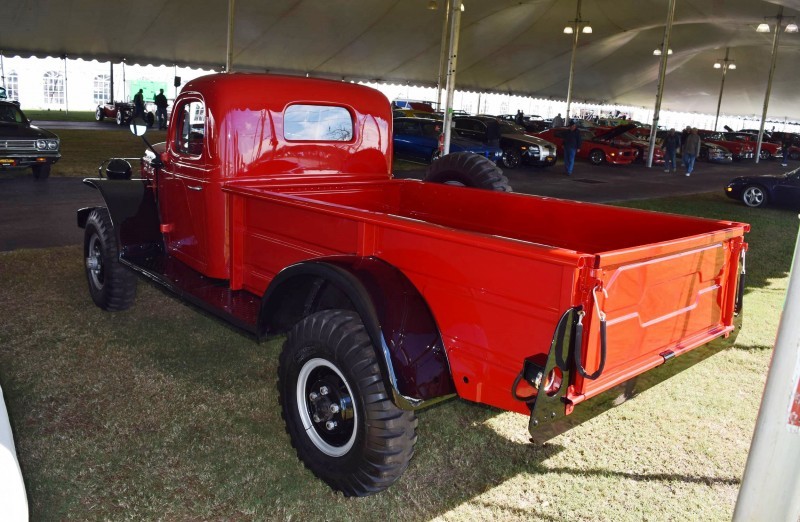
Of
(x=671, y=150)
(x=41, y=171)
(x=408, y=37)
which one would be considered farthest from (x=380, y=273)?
(x=408, y=37)

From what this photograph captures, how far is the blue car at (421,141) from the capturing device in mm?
19062

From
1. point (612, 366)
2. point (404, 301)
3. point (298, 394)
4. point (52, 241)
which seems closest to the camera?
point (612, 366)

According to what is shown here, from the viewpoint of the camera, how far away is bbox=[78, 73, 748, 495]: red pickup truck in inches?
103

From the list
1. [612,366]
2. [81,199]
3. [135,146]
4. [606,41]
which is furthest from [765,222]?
[606,41]

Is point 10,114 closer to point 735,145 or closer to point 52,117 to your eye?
point 52,117

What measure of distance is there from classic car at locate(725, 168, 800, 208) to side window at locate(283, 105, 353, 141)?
13159mm

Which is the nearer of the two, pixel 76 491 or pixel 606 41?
pixel 76 491

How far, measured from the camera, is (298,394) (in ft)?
11.0

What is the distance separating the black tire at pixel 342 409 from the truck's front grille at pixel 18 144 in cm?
1135

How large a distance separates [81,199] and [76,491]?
30.1 ft

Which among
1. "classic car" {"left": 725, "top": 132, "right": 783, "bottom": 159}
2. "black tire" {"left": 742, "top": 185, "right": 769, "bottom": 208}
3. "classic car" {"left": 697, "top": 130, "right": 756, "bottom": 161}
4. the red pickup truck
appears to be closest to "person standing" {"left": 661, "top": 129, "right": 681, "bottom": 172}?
"black tire" {"left": 742, "top": 185, "right": 769, "bottom": 208}

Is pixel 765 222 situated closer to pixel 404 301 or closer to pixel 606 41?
pixel 404 301

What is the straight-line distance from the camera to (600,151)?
2462 centimetres

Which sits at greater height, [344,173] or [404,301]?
[344,173]
